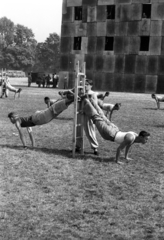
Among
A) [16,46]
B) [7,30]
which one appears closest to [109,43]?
[16,46]

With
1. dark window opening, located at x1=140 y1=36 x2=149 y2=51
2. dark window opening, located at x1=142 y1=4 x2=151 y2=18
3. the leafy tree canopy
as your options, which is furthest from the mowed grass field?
the leafy tree canopy

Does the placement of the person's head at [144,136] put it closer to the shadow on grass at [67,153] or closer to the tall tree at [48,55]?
the shadow on grass at [67,153]

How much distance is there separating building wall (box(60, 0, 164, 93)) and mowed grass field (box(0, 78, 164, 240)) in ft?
112

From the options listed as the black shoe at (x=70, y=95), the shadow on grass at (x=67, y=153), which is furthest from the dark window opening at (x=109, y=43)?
the black shoe at (x=70, y=95)

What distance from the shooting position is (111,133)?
29.3 feet

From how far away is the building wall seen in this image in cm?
4306

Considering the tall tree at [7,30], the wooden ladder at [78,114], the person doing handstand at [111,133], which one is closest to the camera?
the person doing handstand at [111,133]

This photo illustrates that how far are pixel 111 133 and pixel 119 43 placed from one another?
123 feet

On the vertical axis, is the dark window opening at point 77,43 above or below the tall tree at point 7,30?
below

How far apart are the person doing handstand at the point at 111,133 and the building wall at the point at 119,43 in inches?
1412

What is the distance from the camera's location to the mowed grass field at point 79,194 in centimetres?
497

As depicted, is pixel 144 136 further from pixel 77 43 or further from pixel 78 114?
pixel 77 43

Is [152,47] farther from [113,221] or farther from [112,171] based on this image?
[113,221]

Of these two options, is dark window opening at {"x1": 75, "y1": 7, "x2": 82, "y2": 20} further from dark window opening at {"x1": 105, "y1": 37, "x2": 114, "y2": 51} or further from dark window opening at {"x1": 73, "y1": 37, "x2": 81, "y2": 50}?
dark window opening at {"x1": 105, "y1": 37, "x2": 114, "y2": 51}
